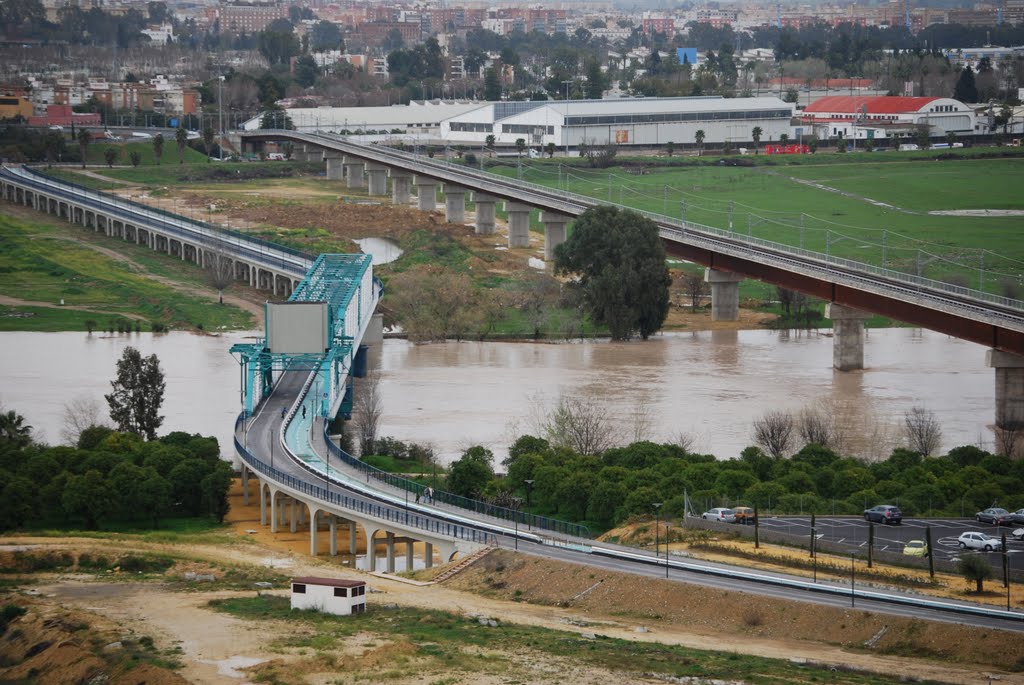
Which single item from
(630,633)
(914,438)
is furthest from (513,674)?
(914,438)

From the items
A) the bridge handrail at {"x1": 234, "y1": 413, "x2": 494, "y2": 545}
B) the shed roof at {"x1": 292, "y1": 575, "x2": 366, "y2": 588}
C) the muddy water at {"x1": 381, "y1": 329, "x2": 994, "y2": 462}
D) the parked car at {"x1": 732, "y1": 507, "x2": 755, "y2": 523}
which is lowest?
the muddy water at {"x1": 381, "y1": 329, "x2": 994, "y2": 462}

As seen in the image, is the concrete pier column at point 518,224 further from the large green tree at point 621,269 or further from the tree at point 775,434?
the tree at point 775,434

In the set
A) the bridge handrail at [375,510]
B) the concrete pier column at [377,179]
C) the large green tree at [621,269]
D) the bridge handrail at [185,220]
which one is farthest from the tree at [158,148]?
the bridge handrail at [375,510]

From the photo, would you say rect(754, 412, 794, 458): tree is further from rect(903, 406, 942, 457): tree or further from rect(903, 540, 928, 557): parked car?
rect(903, 540, 928, 557): parked car

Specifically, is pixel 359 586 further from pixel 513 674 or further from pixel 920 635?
pixel 920 635

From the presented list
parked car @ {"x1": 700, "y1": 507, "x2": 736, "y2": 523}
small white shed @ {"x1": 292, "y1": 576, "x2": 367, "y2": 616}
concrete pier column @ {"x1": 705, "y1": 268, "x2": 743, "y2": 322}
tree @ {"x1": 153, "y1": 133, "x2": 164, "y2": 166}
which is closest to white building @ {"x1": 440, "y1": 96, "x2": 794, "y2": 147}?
tree @ {"x1": 153, "y1": 133, "x2": 164, "y2": 166}

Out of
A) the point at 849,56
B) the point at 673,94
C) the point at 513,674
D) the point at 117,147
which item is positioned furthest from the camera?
the point at 849,56
